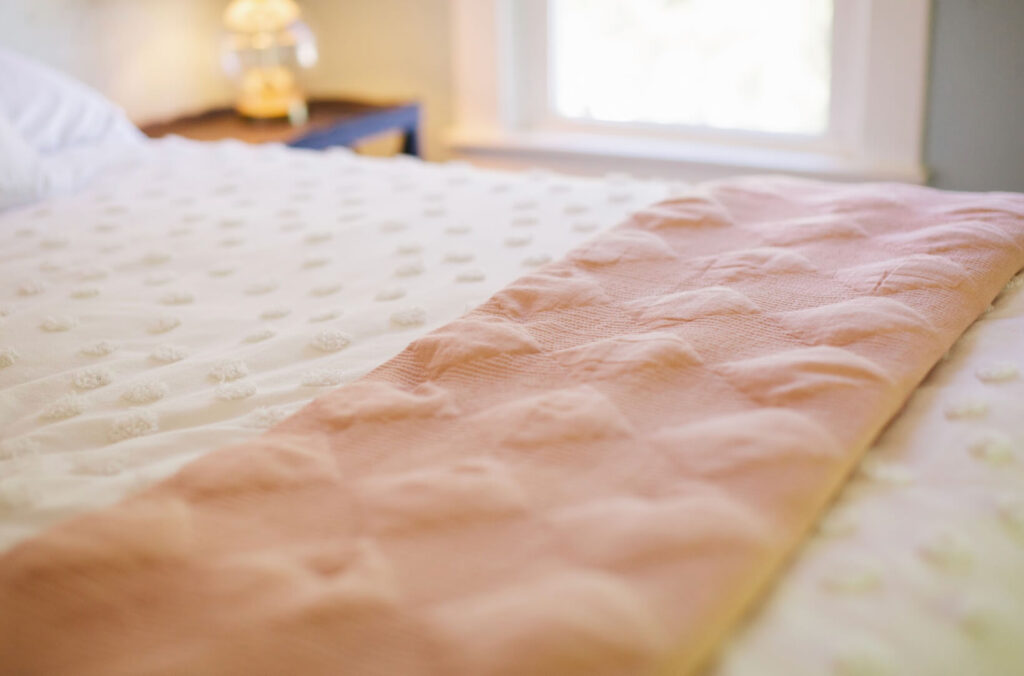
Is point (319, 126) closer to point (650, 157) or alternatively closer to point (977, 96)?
point (650, 157)

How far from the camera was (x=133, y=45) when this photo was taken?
2721 millimetres

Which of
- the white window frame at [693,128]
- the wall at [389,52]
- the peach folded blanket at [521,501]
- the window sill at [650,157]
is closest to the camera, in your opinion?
the peach folded blanket at [521,501]

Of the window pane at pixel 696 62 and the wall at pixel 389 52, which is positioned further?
the wall at pixel 389 52

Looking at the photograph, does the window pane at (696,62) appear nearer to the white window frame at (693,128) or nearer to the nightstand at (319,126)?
the white window frame at (693,128)

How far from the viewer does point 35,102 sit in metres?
2.03

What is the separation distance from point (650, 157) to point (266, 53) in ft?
3.81

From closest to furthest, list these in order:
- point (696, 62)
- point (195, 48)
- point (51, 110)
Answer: point (51, 110)
point (696, 62)
point (195, 48)

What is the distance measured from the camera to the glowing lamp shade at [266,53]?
2.77 meters

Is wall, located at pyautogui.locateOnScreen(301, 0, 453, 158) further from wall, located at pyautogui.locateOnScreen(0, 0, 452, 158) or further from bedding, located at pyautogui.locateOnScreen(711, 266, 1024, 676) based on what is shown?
bedding, located at pyautogui.locateOnScreen(711, 266, 1024, 676)

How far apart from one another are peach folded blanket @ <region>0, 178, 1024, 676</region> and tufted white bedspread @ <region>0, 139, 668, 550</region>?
0.37ft

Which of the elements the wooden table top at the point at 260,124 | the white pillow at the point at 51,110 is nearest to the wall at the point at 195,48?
the wooden table top at the point at 260,124

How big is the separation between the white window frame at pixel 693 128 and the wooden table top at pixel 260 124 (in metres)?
0.29

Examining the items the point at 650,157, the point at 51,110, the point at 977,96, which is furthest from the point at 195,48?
the point at 977,96

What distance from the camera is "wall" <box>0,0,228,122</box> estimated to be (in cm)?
245
